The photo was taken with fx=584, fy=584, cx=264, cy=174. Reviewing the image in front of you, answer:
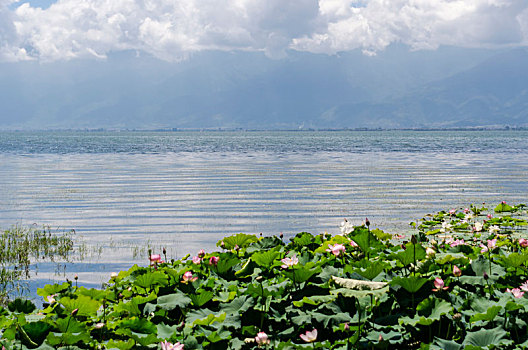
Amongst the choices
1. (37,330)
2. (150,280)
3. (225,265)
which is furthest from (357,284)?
(37,330)

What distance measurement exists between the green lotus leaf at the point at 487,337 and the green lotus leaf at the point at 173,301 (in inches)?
117

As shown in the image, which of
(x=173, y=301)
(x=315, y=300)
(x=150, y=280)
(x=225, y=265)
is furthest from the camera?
(x=225, y=265)

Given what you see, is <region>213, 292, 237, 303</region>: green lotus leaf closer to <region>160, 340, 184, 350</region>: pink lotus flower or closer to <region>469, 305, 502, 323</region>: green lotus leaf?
<region>160, 340, 184, 350</region>: pink lotus flower

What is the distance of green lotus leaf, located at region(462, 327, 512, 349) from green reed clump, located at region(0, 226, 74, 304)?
10865mm

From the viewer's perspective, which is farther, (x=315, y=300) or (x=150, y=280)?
(x=150, y=280)

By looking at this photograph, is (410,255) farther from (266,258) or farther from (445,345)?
(266,258)

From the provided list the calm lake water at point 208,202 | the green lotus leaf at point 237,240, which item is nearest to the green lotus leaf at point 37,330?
the green lotus leaf at point 237,240

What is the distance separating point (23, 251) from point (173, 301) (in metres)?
12.9

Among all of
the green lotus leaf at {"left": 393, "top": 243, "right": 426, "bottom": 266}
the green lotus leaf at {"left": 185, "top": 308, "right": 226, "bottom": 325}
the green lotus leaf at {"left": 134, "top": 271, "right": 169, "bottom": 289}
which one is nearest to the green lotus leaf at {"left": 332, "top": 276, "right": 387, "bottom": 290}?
the green lotus leaf at {"left": 393, "top": 243, "right": 426, "bottom": 266}

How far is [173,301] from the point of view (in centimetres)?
661

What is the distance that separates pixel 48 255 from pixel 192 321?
1285 cm

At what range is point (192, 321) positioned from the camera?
20.3ft

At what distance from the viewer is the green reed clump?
1450cm

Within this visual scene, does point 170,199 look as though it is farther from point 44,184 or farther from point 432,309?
point 432,309
